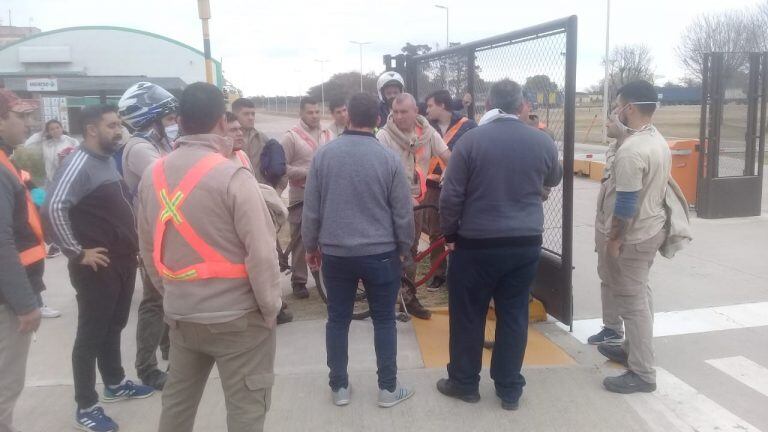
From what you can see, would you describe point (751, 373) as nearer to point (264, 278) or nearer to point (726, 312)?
point (726, 312)

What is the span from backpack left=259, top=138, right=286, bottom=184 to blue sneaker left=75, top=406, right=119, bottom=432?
235 centimetres

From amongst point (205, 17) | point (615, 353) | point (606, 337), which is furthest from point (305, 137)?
point (205, 17)

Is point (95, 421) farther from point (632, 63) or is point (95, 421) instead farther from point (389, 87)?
point (632, 63)

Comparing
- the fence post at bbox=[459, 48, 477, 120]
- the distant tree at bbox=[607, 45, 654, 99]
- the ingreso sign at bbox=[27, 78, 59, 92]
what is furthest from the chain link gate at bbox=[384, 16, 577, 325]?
the distant tree at bbox=[607, 45, 654, 99]

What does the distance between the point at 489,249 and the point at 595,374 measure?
1.30 metres

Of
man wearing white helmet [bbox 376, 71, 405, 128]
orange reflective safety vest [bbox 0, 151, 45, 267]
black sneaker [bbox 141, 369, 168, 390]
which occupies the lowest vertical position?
black sneaker [bbox 141, 369, 168, 390]

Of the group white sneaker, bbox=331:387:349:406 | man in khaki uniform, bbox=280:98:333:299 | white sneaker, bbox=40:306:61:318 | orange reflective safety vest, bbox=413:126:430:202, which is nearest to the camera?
white sneaker, bbox=331:387:349:406

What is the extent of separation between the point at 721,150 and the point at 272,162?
6959 millimetres

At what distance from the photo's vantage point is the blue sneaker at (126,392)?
3990 millimetres

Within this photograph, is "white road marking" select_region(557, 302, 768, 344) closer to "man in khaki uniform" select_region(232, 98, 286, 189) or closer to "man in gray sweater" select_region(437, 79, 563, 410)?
"man in gray sweater" select_region(437, 79, 563, 410)

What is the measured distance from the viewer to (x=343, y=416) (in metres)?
3.78

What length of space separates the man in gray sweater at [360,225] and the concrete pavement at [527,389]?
0.32 meters

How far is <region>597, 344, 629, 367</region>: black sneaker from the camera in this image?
432cm

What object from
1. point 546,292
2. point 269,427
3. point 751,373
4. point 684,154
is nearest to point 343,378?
point 269,427
